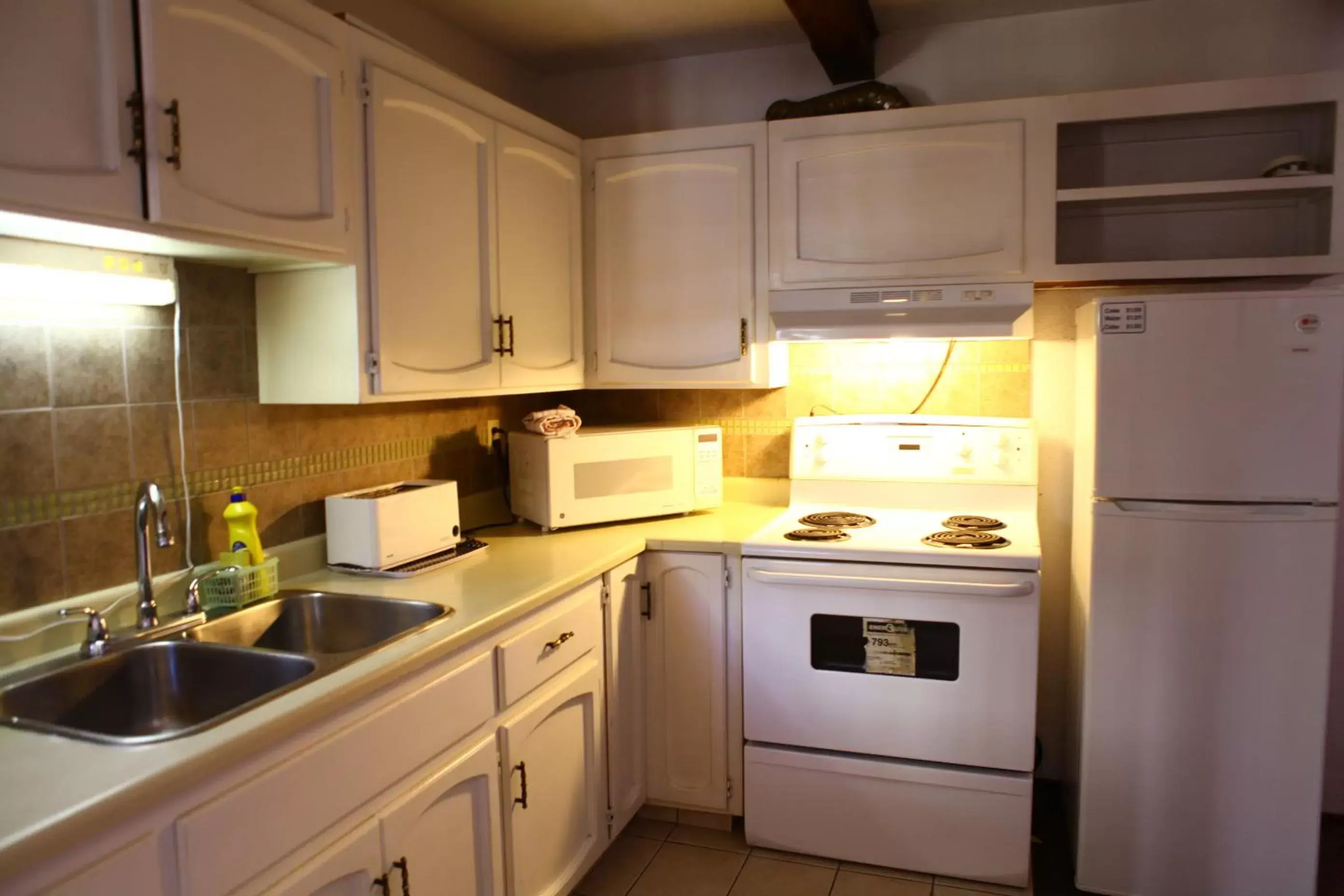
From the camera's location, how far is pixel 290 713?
1.28 m

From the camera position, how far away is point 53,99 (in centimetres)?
126

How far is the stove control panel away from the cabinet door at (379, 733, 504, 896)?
4.66ft

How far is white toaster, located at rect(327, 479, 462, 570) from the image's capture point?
6.77 feet

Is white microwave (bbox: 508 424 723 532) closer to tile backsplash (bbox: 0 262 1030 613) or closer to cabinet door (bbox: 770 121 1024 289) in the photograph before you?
tile backsplash (bbox: 0 262 1030 613)

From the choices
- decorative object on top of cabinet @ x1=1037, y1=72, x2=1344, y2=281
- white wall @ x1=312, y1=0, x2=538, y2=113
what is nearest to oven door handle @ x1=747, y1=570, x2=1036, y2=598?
decorative object on top of cabinet @ x1=1037, y1=72, x2=1344, y2=281

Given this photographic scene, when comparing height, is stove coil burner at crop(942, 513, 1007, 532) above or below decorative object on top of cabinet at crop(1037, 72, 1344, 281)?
below

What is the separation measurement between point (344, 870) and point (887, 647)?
1.41 metres

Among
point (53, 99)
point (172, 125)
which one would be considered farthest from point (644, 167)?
point (53, 99)

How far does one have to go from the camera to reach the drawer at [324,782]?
117 cm

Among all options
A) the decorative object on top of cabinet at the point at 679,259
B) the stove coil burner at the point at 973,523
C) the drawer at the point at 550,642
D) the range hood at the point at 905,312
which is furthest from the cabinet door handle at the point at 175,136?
the stove coil burner at the point at 973,523

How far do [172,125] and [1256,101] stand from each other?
2.43 m

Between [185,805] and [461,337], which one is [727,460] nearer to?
[461,337]

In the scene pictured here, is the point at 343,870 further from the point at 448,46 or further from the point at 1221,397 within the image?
the point at 448,46

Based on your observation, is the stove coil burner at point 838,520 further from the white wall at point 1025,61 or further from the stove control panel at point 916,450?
the white wall at point 1025,61
